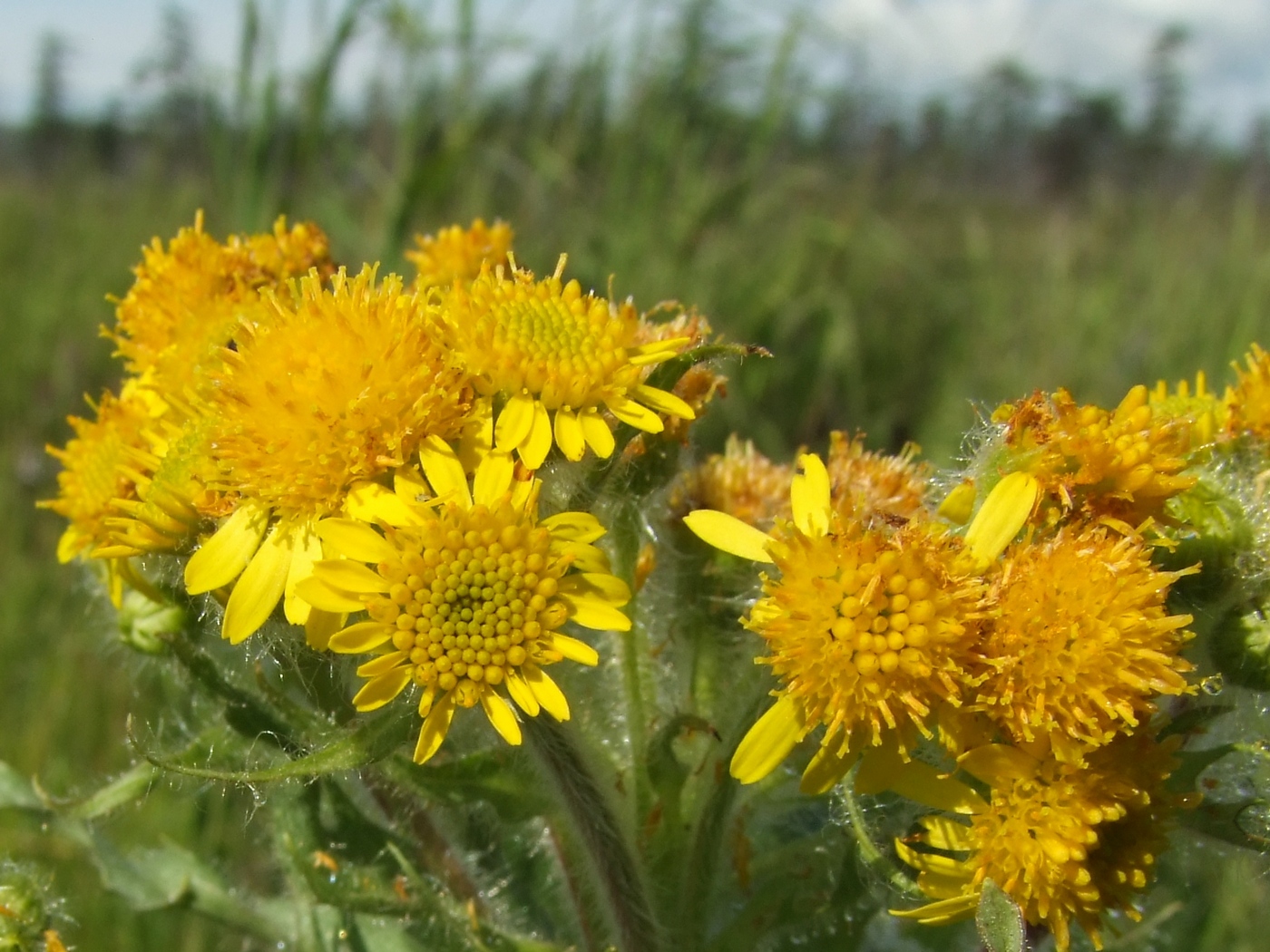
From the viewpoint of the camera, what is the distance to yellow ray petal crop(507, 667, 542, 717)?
46.8 inches

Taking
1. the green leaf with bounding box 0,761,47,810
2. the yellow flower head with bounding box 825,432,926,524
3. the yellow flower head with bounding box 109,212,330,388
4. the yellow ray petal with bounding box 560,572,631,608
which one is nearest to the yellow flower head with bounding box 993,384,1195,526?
the yellow flower head with bounding box 825,432,926,524

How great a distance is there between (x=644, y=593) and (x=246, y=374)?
749mm

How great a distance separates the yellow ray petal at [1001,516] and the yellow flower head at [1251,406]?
56 centimetres

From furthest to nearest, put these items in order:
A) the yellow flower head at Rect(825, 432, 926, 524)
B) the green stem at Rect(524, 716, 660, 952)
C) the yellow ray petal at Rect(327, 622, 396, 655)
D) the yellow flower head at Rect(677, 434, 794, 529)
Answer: the yellow flower head at Rect(677, 434, 794, 529)
the yellow flower head at Rect(825, 432, 926, 524)
the green stem at Rect(524, 716, 660, 952)
the yellow ray petal at Rect(327, 622, 396, 655)

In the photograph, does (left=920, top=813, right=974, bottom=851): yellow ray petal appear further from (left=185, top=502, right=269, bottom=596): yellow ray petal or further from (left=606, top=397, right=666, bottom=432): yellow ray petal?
(left=185, top=502, right=269, bottom=596): yellow ray petal

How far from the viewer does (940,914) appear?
4.44ft

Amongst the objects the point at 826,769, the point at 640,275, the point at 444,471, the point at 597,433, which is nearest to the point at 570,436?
the point at 597,433

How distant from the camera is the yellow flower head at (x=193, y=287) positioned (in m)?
1.67

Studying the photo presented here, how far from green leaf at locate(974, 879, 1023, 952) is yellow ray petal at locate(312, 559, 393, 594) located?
79 cm

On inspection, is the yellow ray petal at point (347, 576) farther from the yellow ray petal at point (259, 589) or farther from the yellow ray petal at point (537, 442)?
the yellow ray petal at point (537, 442)

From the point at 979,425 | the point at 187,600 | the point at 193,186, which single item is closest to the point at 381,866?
the point at 187,600

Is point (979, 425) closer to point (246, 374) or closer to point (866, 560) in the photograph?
point (866, 560)

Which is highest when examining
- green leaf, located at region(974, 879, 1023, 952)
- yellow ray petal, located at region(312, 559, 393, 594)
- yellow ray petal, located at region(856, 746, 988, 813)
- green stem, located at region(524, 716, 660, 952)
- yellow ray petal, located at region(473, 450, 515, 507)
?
yellow ray petal, located at region(473, 450, 515, 507)

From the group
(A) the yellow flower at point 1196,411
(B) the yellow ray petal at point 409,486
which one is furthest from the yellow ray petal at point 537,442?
(A) the yellow flower at point 1196,411
